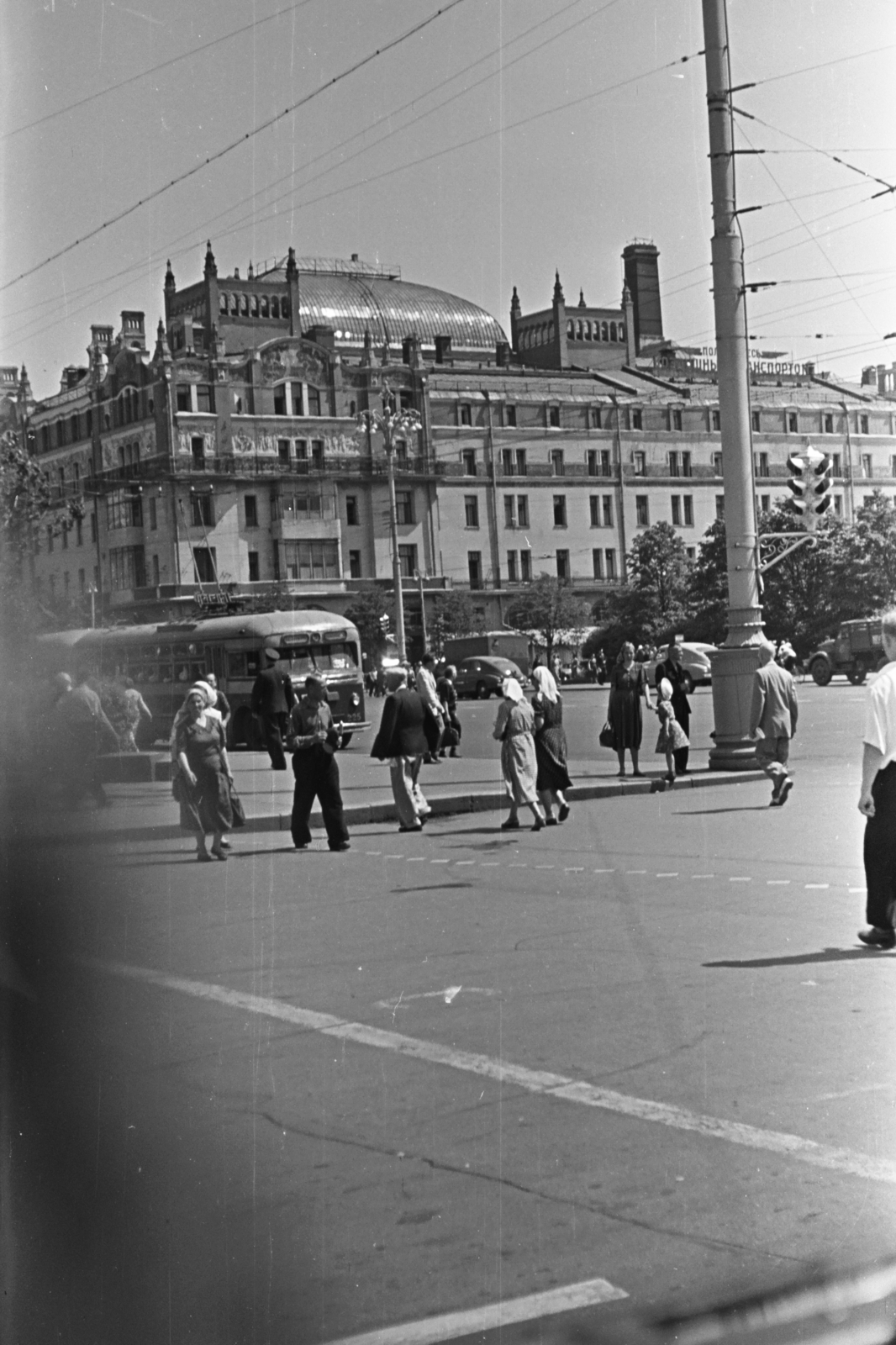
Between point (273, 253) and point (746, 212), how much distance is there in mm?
11463

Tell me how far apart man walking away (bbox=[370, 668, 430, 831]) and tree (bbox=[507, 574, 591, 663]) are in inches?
48.7

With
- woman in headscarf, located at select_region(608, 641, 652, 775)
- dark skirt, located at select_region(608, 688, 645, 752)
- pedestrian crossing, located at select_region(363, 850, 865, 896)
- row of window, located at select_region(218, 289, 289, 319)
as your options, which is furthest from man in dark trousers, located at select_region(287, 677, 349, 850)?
dark skirt, located at select_region(608, 688, 645, 752)

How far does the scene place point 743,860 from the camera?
11.7 meters

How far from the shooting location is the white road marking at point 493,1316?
11.4ft

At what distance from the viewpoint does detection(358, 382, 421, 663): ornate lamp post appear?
→ 49.5ft

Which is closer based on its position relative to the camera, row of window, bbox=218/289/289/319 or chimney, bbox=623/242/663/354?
row of window, bbox=218/289/289/319

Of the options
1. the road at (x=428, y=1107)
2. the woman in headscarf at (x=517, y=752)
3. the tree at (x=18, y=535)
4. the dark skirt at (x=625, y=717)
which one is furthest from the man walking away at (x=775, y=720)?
the tree at (x=18, y=535)

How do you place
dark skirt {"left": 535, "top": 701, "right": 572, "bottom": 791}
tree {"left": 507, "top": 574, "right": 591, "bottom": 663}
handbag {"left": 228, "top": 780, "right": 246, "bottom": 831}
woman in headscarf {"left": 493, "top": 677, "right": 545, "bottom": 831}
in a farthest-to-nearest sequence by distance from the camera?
dark skirt {"left": 535, "top": 701, "right": 572, "bottom": 791} → woman in headscarf {"left": 493, "top": 677, "right": 545, "bottom": 831} → tree {"left": 507, "top": 574, "right": 591, "bottom": 663} → handbag {"left": 228, "top": 780, "right": 246, "bottom": 831}

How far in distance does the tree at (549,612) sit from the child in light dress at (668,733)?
2.43 m

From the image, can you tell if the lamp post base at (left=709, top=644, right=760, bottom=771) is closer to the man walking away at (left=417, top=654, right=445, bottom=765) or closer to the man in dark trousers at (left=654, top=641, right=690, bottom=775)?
the man in dark trousers at (left=654, top=641, right=690, bottom=775)

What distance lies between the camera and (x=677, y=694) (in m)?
19.0

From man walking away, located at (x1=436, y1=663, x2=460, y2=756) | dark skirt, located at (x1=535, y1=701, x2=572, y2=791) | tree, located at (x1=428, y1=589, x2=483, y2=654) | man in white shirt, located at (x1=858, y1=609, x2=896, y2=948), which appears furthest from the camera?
man walking away, located at (x1=436, y1=663, x2=460, y2=756)

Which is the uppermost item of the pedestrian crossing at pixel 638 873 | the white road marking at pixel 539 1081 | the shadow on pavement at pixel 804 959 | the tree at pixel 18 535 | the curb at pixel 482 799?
the tree at pixel 18 535

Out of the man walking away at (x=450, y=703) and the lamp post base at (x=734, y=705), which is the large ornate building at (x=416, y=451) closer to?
the lamp post base at (x=734, y=705)
